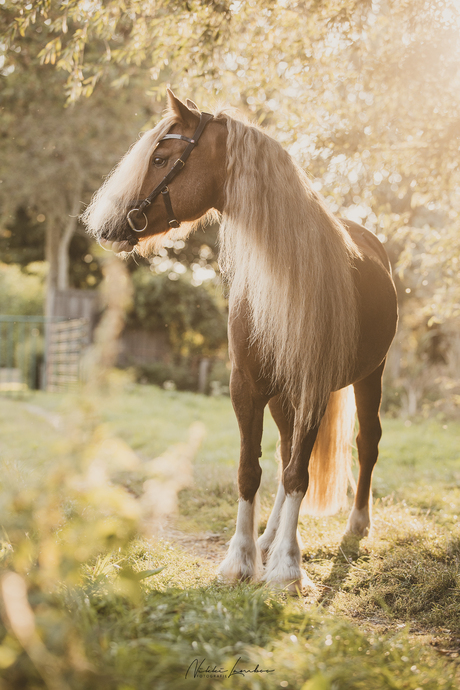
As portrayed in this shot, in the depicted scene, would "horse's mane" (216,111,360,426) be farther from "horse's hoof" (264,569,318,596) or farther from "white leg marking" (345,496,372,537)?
"white leg marking" (345,496,372,537)

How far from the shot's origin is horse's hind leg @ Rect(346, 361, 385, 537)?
12.4 feet

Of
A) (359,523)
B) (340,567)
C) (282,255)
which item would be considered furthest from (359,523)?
(282,255)

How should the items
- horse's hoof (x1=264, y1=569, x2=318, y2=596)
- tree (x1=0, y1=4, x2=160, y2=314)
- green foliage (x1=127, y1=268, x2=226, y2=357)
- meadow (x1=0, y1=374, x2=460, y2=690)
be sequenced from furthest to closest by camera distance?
green foliage (x1=127, y1=268, x2=226, y2=357)
tree (x1=0, y1=4, x2=160, y2=314)
horse's hoof (x1=264, y1=569, x2=318, y2=596)
meadow (x1=0, y1=374, x2=460, y2=690)

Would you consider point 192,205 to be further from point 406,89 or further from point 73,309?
point 73,309

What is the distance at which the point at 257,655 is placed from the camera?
1.51 meters

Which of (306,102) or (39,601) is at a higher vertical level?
(306,102)

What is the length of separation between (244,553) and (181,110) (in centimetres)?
231

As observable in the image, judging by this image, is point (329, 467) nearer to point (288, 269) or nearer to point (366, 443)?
point (366, 443)

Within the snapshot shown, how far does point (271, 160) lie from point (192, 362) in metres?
14.5

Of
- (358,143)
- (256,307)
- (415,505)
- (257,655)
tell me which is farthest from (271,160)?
(415,505)

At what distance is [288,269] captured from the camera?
2.63 m

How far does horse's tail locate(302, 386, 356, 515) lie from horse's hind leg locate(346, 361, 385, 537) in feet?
0.74

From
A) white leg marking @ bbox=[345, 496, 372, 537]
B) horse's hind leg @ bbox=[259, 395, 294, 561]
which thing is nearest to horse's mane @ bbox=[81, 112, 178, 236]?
horse's hind leg @ bbox=[259, 395, 294, 561]

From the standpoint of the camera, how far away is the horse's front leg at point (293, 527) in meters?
2.71
